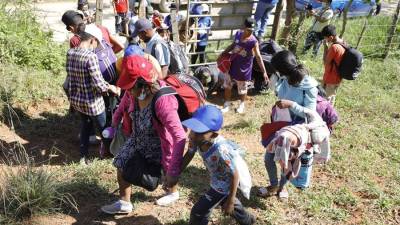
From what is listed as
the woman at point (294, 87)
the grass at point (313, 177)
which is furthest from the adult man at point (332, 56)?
the woman at point (294, 87)

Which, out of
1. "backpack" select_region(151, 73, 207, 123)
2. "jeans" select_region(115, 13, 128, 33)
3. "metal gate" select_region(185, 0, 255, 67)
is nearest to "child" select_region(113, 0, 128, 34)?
"jeans" select_region(115, 13, 128, 33)

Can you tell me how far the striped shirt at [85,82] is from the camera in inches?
181

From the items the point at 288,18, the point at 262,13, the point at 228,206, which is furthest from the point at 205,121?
the point at 288,18

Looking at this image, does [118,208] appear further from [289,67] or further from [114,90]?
[289,67]

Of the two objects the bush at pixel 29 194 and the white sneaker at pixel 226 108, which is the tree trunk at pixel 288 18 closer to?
the white sneaker at pixel 226 108

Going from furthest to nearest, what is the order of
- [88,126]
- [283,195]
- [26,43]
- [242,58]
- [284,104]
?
[26,43] → [242,58] → [88,126] → [283,195] → [284,104]

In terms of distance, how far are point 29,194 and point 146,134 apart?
A: 3.84 feet

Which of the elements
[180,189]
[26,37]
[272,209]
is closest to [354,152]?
[272,209]

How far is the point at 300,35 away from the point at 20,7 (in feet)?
17.9

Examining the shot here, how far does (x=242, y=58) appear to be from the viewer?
21.7 feet

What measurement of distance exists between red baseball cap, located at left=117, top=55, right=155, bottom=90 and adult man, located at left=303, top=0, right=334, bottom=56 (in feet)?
21.3

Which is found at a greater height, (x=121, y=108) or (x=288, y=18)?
(x=288, y=18)

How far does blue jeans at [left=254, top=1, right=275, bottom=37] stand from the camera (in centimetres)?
896

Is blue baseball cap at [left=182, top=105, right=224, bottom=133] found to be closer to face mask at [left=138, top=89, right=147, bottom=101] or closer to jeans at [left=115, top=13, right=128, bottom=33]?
face mask at [left=138, top=89, right=147, bottom=101]
